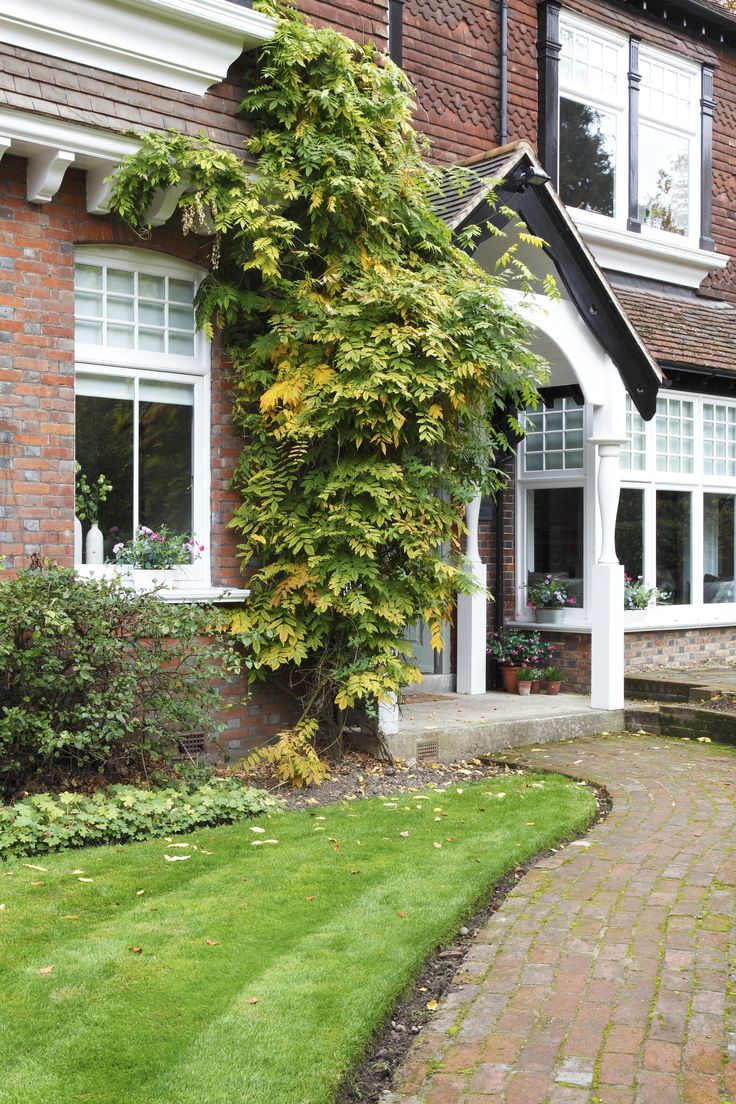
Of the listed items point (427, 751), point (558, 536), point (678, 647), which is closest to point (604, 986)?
point (427, 751)

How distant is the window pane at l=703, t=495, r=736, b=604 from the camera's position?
13.4 meters

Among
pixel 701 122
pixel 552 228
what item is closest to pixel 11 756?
pixel 552 228

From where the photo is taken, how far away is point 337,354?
7547mm

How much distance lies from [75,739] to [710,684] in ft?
22.3

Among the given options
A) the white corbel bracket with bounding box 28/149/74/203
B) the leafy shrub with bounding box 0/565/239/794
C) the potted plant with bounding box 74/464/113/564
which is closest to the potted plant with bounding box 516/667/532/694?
the leafy shrub with bounding box 0/565/239/794

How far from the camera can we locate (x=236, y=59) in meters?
7.79

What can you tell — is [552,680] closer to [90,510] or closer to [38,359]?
[90,510]

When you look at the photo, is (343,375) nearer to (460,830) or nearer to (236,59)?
(236,59)

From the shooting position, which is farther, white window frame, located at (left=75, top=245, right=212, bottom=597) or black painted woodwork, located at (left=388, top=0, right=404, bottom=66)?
black painted woodwork, located at (left=388, top=0, right=404, bottom=66)

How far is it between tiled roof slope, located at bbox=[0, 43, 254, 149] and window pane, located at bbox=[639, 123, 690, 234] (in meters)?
7.46

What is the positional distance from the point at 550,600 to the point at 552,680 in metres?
0.86

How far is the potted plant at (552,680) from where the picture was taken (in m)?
11.4

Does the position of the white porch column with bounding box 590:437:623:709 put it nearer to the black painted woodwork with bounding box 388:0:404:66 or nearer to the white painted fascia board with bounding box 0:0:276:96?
the black painted woodwork with bounding box 388:0:404:66

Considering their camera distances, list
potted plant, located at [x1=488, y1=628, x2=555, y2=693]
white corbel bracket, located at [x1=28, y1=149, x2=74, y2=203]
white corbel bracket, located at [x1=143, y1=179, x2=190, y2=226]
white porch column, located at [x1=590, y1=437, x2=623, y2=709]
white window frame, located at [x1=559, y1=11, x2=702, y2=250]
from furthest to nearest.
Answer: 1. white window frame, located at [x1=559, y1=11, x2=702, y2=250]
2. potted plant, located at [x1=488, y1=628, x2=555, y2=693]
3. white porch column, located at [x1=590, y1=437, x2=623, y2=709]
4. white corbel bracket, located at [x1=143, y1=179, x2=190, y2=226]
5. white corbel bracket, located at [x1=28, y1=149, x2=74, y2=203]
